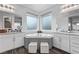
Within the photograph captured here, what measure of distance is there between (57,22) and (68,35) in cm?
21

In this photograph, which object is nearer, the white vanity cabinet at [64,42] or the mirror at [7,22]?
the mirror at [7,22]

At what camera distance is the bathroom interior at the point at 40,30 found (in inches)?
35.8

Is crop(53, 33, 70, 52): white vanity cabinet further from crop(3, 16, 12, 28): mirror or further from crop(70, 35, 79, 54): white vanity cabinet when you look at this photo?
crop(3, 16, 12, 28): mirror

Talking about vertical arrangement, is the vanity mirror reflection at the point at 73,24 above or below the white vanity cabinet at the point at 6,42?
above

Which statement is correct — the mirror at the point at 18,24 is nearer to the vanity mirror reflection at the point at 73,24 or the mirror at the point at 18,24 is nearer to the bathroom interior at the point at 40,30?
the bathroom interior at the point at 40,30

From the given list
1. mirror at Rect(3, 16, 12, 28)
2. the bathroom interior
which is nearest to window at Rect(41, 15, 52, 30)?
the bathroom interior

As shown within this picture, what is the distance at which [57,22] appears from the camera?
3.37ft

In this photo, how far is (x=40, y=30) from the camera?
3.24 feet

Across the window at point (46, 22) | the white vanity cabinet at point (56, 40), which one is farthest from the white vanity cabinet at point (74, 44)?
the window at point (46, 22)

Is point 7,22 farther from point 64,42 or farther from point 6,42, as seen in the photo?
point 64,42

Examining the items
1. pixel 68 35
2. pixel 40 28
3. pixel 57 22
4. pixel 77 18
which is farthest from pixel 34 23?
pixel 77 18

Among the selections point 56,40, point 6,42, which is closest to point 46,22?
point 56,40

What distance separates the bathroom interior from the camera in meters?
0.91
